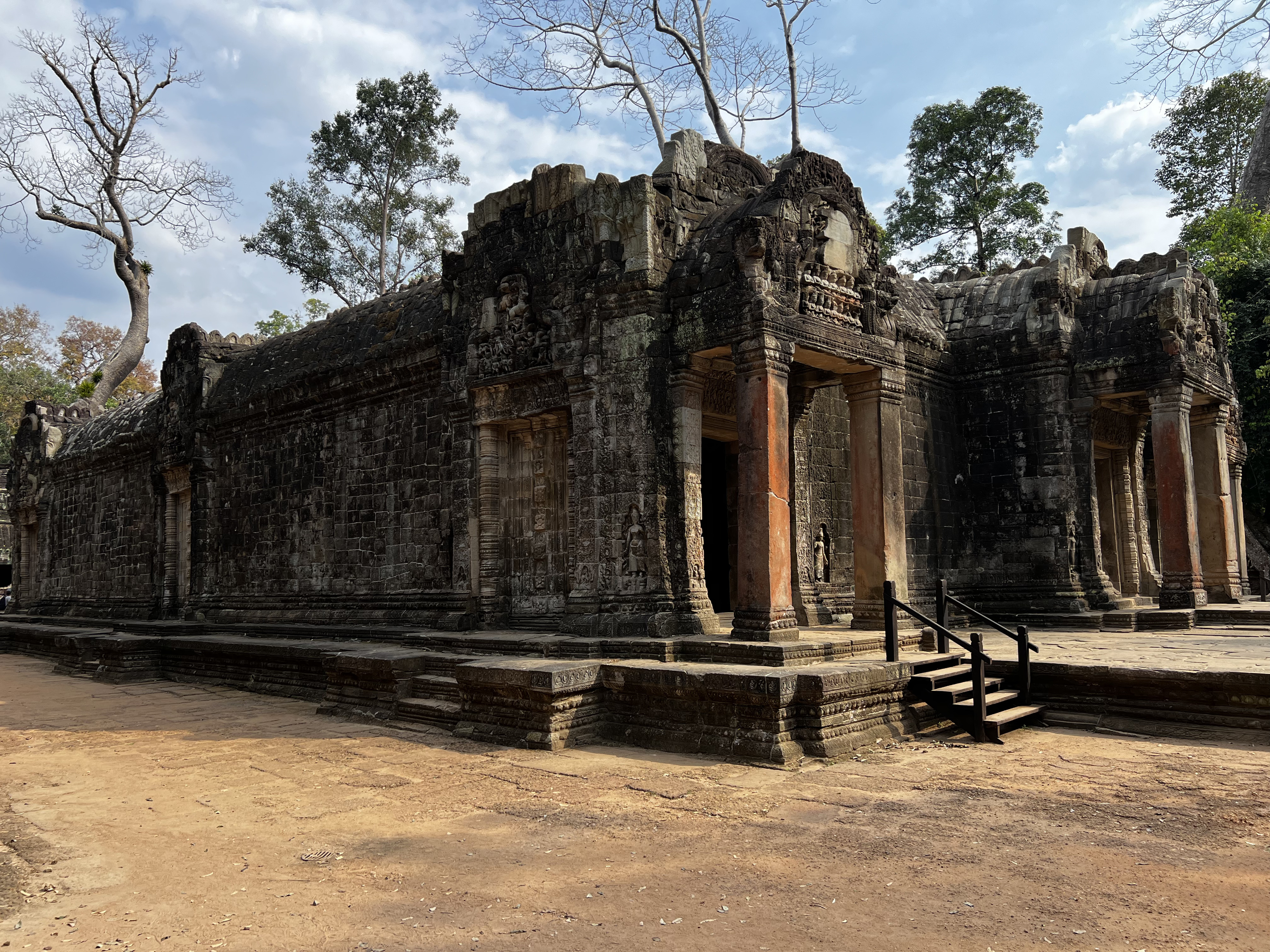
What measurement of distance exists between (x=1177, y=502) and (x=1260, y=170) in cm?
1661

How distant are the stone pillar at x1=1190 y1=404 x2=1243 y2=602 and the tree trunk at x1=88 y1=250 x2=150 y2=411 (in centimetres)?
2567

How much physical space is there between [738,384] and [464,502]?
3.75m

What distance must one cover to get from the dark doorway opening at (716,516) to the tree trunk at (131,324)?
21273 mm

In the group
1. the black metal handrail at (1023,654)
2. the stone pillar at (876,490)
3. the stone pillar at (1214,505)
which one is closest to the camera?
the black metal handrail at (1023,654)

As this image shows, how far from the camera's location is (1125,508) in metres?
13.3

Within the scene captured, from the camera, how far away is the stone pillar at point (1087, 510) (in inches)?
448

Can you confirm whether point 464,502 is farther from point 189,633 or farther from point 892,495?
point 189,633

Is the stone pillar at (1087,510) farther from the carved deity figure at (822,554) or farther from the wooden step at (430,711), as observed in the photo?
the wooden step at (430,711)

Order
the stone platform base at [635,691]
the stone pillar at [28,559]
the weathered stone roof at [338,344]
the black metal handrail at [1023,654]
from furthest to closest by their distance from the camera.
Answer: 1. the stone pillar at [28,559]
2. the weathered stone roof at [338,344]
3. the black metal handrail at [1023,654]
4. the stone platform base at [635,691]

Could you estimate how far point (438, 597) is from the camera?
35.4 feet

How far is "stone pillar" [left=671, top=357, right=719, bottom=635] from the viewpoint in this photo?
321 inches

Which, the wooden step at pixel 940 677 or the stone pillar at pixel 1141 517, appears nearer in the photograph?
the wooden step at pixel 940 677

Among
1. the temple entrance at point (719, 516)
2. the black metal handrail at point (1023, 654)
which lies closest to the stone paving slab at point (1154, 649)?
the black metal handrail at point (1023, 654)

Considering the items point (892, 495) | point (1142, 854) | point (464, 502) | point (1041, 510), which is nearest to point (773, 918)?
Answer: point (1142, 854)
